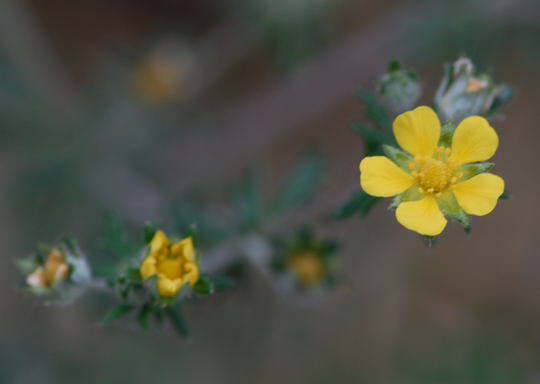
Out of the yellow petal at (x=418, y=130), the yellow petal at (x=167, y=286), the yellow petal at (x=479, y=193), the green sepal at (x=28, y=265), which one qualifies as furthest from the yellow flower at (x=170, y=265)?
the yellow petal at (x=479, y=193)

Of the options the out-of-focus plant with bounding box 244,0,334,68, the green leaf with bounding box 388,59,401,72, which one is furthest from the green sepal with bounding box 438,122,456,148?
the out-of-focus plant with bounding box 244,0,334,68

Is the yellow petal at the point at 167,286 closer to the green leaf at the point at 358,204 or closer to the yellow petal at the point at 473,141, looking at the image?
the green leaf at the point at 358,204

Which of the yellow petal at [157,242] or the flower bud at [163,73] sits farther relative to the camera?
the flower bud at [163,73]

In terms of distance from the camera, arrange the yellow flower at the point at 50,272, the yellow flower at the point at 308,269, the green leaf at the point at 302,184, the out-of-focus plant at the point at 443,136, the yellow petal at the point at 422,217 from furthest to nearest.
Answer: the green leaf at the point at 302,184
the yellow flower at the point at 308,269
the yellow flower at the point at 50,272
the out-of-focus plant at the point at 443,136
the yellow petal at the point at 422,217

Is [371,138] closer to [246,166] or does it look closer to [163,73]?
[246,166]

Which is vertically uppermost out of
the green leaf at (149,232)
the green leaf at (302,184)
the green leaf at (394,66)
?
the green leaf at (302,184)

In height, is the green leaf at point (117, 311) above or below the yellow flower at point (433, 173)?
below

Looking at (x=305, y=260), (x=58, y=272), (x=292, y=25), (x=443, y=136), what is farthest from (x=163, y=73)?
(x=443, y=136)

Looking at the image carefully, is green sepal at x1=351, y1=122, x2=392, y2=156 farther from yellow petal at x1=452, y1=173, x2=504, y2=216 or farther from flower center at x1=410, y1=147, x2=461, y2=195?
yellow petal at x1=452, y1=173, x2=504, y2=216
